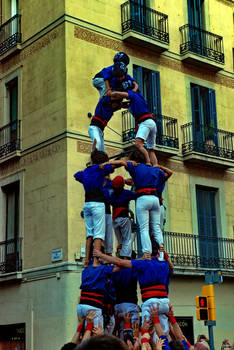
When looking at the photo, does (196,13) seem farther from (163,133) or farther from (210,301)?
(210,301)

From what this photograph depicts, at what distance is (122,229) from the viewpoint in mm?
9562

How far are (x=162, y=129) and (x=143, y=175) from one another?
12109mm

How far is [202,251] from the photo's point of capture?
21.4 m

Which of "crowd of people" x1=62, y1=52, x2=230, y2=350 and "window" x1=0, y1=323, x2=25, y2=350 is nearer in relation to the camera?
"crowd of people" x1=62, y1=52, x2=230, y2=350

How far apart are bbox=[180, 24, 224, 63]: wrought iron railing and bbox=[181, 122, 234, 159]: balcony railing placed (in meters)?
2.98

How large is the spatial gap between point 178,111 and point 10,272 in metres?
8.50

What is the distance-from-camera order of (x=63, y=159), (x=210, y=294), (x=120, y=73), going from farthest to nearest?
1. (x=63, y=159)
2. (x=210, y=294)
3. (x=120, y=73)

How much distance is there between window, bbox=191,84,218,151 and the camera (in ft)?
72.9

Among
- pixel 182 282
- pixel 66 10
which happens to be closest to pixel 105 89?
pixel 66 10

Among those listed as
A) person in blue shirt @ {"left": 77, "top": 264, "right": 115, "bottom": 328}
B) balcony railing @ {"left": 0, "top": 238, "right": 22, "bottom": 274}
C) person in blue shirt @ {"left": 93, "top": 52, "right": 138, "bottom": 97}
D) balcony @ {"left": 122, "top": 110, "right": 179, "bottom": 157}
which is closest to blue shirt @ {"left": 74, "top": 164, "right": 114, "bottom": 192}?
person in blue shirt @ {"left": 77, "top": 264, "right": 115, "bottom": 328}

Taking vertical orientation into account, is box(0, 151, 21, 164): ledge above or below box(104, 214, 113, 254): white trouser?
above

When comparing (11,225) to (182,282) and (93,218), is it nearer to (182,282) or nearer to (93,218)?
(182,282)

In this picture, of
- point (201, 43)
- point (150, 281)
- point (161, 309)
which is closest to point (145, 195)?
point (150, 281)

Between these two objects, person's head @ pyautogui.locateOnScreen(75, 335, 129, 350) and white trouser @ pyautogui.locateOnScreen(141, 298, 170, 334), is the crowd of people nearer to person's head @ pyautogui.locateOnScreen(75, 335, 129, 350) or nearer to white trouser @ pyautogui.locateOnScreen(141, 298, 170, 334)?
white trouser @ pyautogui.locateOnScreen(141, 298, 170, 334)
